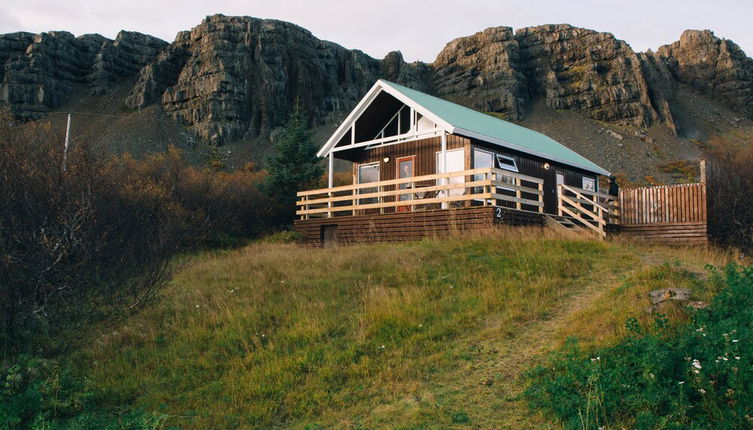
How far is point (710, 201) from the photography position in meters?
21.4

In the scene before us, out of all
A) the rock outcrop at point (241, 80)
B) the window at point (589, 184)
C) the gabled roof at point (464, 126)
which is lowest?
the window at point (589, 184)

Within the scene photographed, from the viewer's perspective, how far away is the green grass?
7082mm

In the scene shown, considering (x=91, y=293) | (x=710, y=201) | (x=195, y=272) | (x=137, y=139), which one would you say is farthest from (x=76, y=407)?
(x=137, y=139)

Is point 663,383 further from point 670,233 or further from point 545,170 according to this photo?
point 545,170

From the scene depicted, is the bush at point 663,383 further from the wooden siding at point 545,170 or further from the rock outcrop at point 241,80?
the rock outcrop at point 241,80

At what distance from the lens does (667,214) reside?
19406 mm

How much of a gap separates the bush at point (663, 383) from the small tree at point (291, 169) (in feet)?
88.0

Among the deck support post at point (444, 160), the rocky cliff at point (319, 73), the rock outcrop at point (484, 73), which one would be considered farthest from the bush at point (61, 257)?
the rock outcrop at point (484, 73)

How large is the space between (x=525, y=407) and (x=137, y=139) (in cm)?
7857

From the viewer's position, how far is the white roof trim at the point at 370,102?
19.7 m

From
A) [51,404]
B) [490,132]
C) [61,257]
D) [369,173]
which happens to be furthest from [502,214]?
[51,404]

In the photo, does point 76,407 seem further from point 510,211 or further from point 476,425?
point 510,211

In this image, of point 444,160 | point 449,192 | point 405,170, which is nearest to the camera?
point 444,160

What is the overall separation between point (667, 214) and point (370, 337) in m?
15.1
